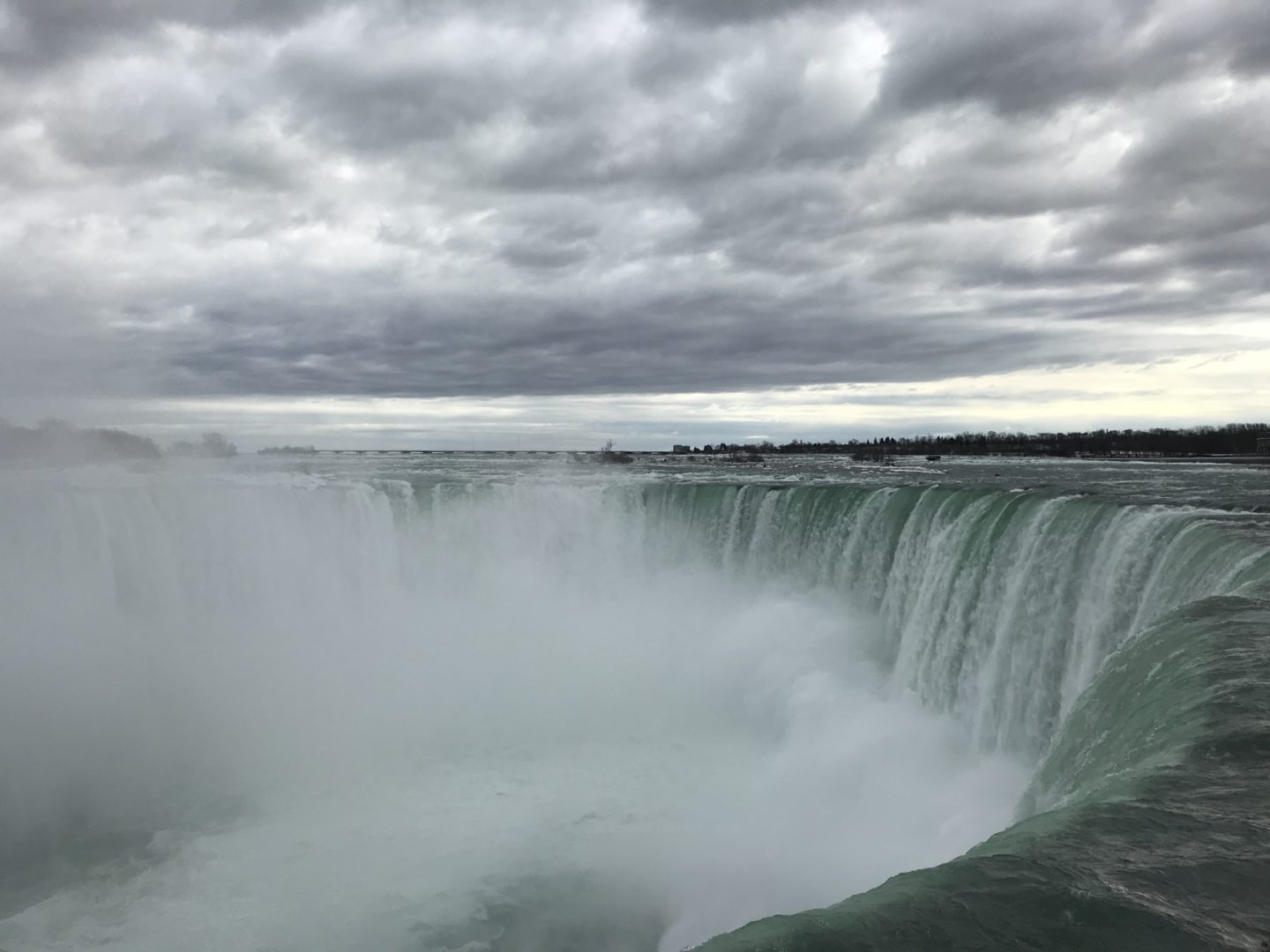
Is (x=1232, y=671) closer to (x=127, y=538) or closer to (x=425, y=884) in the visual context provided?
(x=425, y=884)

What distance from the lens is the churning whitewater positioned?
4539mm

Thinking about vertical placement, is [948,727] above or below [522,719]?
above

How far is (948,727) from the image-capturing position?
40.4ft

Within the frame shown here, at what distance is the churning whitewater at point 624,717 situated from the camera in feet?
14.9

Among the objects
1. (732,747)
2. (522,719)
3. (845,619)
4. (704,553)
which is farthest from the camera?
(704,553)

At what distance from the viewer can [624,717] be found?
16219 mm

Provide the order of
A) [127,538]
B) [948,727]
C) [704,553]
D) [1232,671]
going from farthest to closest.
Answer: [704,553] < [127,538] < [948,727] < [1232,671]

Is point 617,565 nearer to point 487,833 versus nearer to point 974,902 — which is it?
point 487,833

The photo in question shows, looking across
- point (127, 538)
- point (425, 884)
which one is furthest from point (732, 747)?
point (127, 538)

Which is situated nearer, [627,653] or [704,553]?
[627,653]

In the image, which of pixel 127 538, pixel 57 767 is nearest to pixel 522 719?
pixel 57 767

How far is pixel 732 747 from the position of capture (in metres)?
14.4

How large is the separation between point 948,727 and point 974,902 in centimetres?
954

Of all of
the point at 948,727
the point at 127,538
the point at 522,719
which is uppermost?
the point at 127,538
